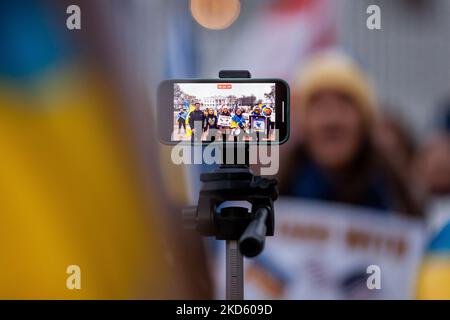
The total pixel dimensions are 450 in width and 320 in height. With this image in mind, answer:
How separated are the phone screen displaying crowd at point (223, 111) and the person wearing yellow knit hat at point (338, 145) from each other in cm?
89

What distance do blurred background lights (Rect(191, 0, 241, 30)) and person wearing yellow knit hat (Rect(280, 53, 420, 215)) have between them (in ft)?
1.16

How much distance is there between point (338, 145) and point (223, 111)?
3.24 feet

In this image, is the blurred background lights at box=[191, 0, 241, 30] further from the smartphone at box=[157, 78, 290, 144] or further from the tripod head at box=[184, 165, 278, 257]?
the tripod head at box=[184, 165, 278, 257]

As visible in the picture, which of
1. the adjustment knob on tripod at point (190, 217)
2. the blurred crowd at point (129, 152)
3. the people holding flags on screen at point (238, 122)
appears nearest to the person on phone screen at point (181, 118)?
the people holding flags on screen at point (238, 122)

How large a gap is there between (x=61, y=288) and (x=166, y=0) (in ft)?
3.97

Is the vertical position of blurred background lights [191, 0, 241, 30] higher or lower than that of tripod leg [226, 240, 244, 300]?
higher

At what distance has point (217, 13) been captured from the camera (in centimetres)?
251

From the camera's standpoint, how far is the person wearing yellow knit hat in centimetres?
251

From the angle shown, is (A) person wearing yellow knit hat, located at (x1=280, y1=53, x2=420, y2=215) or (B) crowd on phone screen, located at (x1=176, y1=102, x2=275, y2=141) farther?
(A) person wearing yellow knit hat, located at (x1=280, y1=53, x2=420, y2=215)

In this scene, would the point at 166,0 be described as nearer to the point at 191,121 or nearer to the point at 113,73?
the point at 113,73

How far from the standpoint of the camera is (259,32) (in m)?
2.51

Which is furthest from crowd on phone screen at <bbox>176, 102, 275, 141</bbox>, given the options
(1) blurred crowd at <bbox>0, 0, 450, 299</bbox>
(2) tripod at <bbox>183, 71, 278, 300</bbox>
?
(1) blurred crowd at <bbox>0, 0, 450, 299</bbox>

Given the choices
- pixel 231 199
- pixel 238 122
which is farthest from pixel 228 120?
pixel 231 199
